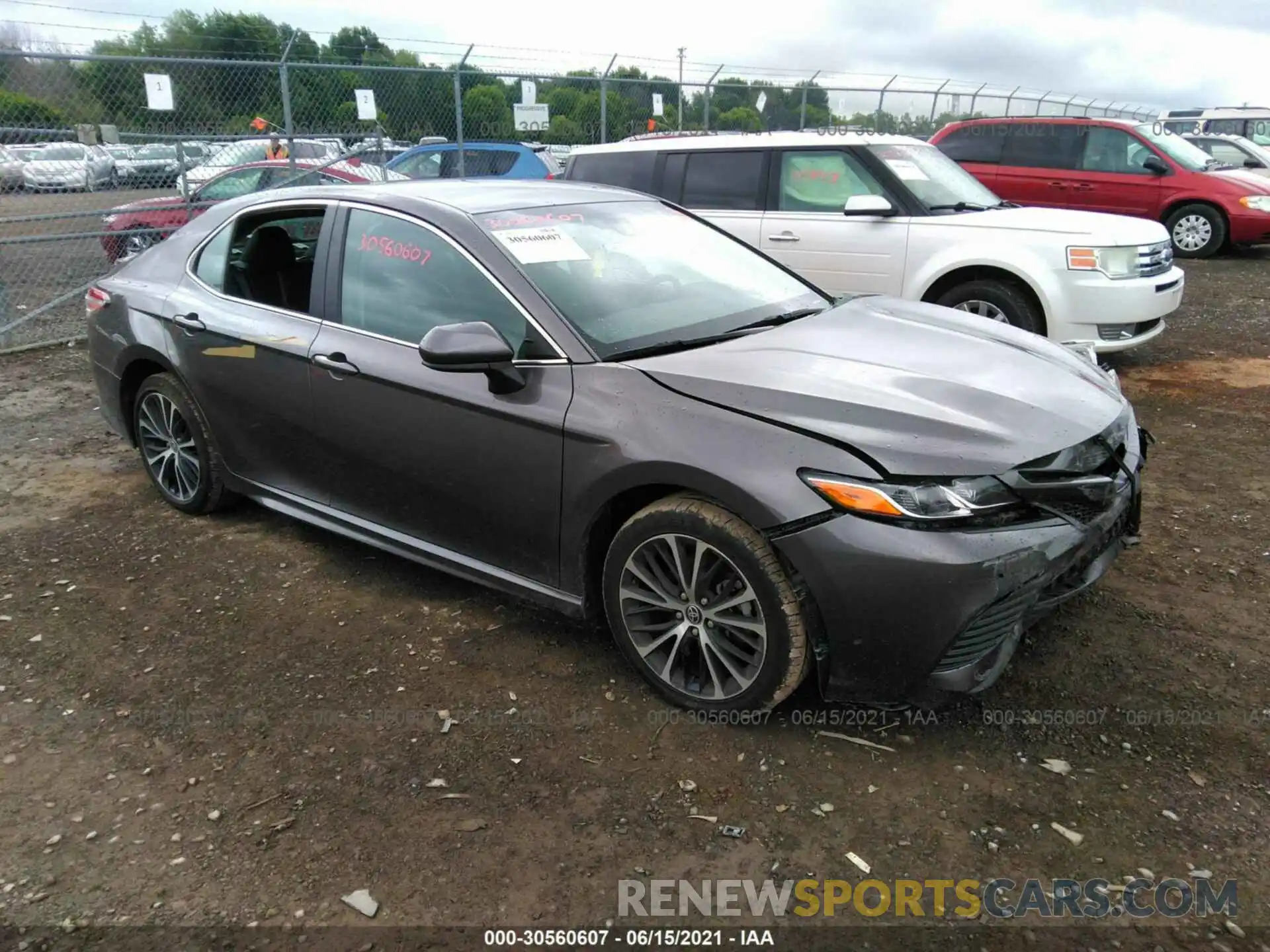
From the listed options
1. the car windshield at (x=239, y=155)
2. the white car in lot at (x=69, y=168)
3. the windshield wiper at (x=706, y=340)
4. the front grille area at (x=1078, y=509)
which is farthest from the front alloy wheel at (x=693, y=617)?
the car windshield at (x=239, y=155)

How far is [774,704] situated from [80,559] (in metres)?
3.26

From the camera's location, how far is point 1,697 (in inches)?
130

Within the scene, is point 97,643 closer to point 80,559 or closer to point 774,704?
point 80,559

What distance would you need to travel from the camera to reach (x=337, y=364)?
3695mm

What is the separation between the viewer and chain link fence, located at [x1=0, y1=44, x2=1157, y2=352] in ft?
28.6

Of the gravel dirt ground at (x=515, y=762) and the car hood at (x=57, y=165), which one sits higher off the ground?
the car hood at (x=57, y=165)

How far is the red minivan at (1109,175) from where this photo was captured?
1230 cm

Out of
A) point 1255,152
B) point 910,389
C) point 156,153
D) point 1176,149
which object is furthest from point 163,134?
point 1255,152

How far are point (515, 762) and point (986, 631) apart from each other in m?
1.42

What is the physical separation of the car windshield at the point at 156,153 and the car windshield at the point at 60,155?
524mm

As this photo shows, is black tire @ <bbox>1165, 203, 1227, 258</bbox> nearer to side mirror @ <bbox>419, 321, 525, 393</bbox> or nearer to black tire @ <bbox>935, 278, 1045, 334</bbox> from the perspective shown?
black tire @ <bbox>935, 278, 1045, 334</bbox>

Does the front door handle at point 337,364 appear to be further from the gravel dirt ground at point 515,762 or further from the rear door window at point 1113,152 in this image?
the rear door window at point 1113,152

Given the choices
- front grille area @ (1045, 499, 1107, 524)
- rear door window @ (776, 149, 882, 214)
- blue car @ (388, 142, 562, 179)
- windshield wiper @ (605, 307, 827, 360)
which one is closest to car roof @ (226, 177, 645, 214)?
windshield wiper @ (605, 307, 827, 360)

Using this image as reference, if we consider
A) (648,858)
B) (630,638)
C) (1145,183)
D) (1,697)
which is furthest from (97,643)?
(1145,183)
